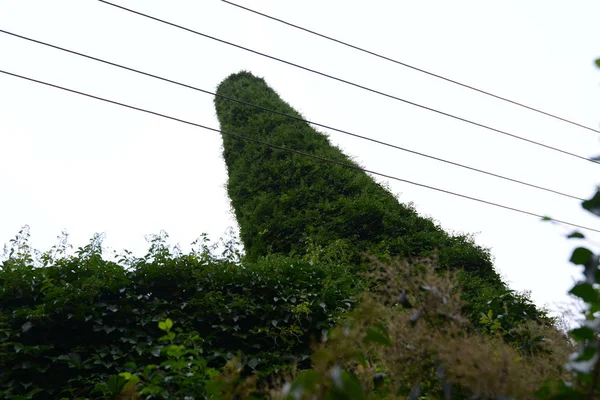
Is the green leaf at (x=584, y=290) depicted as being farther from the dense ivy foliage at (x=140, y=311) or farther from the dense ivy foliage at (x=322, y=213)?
the dense ivy foliage at (x=322, y=213)

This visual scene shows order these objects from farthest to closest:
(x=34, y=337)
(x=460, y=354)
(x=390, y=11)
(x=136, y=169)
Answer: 1. (x=136, y=169)
2. (x=390, y=11)
3. (x=34, y=337)
4. (x=460, y=354)

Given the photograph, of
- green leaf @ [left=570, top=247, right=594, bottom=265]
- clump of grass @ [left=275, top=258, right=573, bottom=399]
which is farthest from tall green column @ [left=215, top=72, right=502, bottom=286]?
green leaf @ [left=570, top=247, right=594, bottom=265]

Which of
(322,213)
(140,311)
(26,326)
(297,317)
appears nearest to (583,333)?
(297,317)

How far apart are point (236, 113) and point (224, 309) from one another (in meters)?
6.97

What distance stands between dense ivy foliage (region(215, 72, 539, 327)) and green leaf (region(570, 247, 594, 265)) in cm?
382

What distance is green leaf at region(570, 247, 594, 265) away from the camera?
114cm

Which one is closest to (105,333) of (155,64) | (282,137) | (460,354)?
(460,354)

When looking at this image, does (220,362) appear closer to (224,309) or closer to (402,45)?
(224,309)

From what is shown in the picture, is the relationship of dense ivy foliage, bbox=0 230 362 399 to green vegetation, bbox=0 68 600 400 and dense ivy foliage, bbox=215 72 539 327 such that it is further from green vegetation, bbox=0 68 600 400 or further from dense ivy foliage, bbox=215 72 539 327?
dense ivy foliage, bbox=215 72 539 327

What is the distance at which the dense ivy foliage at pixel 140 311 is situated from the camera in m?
3.35

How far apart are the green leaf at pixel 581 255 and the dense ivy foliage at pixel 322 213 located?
382 centimetres

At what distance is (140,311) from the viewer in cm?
381

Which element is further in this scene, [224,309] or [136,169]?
[136,169]

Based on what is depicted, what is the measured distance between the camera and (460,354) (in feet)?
4.52
